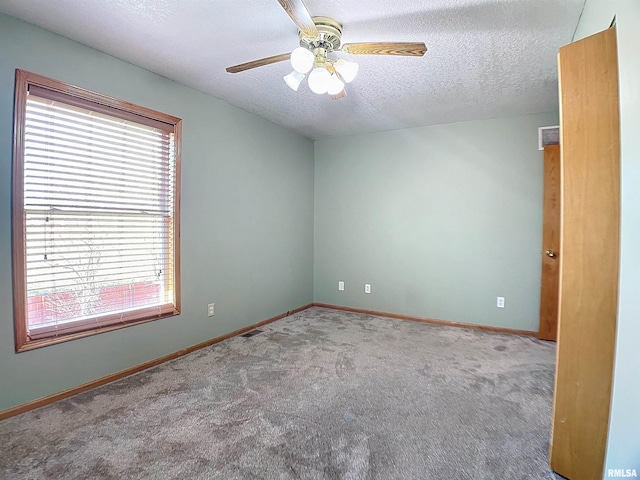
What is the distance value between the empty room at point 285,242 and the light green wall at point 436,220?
28 millimetres

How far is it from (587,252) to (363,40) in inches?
70.8

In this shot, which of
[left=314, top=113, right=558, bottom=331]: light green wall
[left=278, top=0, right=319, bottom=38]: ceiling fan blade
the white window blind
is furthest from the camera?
[left=314, top=113, right=558, bottom=331]: light green wall

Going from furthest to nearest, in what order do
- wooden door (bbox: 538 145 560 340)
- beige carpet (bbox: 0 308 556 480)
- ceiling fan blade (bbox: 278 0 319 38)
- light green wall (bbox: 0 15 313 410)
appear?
wooden door (bbox: 538 145 560 340) < light green wall (bbox: 0 15 313 410) < beige carpet (bbox: 0 308 556 480) < ceiling fan blade (bbox: 278 0 319 38)

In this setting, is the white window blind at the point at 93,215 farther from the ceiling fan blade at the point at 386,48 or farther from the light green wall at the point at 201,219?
the ceiling fan blade at the point at 386,48

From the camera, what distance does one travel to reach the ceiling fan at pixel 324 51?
1.65 meters

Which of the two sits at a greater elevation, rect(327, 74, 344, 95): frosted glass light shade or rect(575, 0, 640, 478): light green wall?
rect(327, 74, 344, 95): frosted glass light shade

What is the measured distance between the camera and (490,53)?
2.23 metres

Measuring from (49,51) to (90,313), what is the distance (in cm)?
178

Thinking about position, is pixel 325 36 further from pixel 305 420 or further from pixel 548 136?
pixel 548 136

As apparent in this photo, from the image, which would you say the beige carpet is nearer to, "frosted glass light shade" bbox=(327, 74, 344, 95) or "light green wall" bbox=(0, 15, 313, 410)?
"light green wall" bbox=(0, 15, 313, 410)

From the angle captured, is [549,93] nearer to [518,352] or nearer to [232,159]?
[518,352]

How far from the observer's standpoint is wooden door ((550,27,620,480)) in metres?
1.30

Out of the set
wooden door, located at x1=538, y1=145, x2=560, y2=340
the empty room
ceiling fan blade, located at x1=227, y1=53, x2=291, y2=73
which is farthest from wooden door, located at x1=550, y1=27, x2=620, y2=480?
wooden door, located at x1=538, y1=145, x2=560, y2=340

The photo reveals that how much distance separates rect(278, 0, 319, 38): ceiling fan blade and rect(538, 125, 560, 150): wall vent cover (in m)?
2.91
